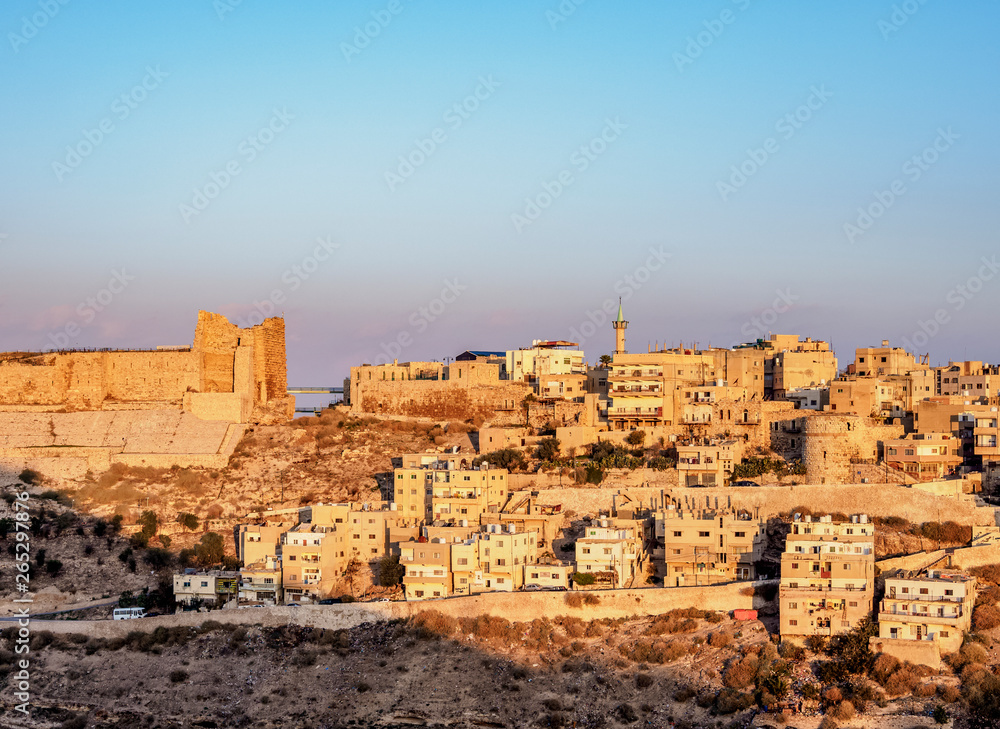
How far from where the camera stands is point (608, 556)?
32.0 metres

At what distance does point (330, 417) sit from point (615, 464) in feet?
38.6

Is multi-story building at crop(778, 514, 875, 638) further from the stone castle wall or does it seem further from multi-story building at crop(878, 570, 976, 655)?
the stone castle wall

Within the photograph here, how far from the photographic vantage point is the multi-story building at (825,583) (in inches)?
1123

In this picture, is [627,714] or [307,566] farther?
[307,566]

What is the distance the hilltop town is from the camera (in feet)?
92.3

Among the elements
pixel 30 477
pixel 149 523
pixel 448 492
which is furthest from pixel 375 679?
pixel 30 477

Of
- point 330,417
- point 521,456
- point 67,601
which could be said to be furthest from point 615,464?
point 67,601

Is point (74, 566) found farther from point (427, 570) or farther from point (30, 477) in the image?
point (427, 570)

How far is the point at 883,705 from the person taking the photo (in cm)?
2617

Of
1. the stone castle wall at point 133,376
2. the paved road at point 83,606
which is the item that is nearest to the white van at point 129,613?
the paved road at point 83,606

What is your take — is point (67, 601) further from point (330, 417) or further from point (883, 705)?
point (883, 705)

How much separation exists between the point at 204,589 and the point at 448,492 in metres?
6.75

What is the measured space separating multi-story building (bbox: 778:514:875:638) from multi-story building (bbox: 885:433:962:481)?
656 cm

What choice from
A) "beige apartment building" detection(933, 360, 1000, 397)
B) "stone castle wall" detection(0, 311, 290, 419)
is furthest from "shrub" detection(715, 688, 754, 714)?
"stone castle wall" detection(0, 311, 290, 419)
